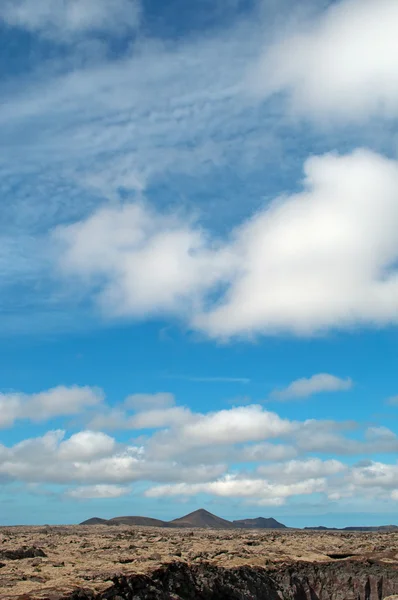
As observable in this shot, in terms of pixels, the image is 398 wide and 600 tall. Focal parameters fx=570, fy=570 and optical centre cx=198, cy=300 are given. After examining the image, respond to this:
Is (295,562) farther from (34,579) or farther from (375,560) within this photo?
(34,579)

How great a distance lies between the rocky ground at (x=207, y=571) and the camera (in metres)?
33.2

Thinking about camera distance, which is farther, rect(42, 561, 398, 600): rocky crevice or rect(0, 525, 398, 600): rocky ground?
rect(42, 561, 398, 600): rocky crevice

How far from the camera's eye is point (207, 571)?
42.3m

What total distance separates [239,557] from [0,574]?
2115 cm

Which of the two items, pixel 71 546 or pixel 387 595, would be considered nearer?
pixel 387 595

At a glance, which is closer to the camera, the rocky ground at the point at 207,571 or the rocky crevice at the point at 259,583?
the rocky ground at the point at 207,571

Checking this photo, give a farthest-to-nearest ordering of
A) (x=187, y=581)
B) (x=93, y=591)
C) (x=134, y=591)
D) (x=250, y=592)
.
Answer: (x=250, y=592) → (x=187, y=581) → (x=134, y=591) → (x=93, y=591)

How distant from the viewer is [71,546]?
2219 inches

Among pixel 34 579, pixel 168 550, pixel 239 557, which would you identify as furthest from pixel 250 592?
pixel 34 579

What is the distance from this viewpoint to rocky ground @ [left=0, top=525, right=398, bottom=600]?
33.2 meters

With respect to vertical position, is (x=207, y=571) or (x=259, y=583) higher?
(x=207, y=571)

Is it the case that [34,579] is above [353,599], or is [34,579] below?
above

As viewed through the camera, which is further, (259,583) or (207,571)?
(259,583)

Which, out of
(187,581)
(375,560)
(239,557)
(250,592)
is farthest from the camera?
(375,560)
